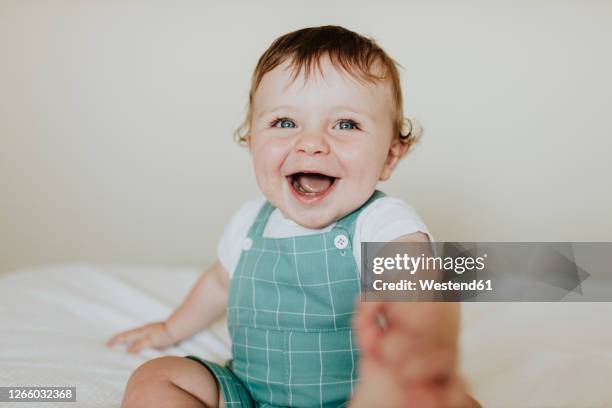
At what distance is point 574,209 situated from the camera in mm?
1163

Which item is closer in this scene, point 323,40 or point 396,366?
point 396,366

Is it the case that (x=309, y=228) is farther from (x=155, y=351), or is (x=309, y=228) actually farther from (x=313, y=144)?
(x=155, y=351)

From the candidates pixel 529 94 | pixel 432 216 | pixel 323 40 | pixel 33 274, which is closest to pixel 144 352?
pixel 33 274

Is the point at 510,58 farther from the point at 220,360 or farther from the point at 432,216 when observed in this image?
the point at 220,360

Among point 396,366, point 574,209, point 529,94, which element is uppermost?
point 529,94

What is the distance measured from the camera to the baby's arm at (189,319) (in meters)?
0.98

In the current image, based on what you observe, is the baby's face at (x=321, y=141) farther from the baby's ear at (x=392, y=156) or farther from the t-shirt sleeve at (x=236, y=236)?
the t-shirt sleeve at (x=236, y=236)

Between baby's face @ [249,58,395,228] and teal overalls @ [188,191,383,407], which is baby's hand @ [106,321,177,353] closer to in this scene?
teal overalls @ [188,191,383,407]

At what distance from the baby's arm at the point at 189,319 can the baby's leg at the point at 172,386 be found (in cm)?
23

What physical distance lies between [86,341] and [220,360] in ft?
0.72

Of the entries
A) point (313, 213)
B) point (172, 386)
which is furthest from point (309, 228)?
point (172, 386)

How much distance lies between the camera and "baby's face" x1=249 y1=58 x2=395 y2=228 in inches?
29.6

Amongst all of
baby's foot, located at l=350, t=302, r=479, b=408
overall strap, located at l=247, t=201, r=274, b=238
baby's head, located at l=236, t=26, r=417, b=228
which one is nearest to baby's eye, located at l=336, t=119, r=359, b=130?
baby's head, located at l=236, t=26, r=417, b=228

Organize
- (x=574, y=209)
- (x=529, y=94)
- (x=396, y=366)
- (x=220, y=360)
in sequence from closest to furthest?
(x=396, y=366) → (x=220, y=360) → (x=574, y=209) → (x=529, y=94)
